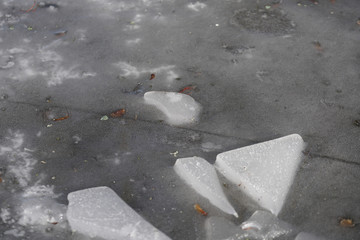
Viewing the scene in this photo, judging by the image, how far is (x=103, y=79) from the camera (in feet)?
10.0

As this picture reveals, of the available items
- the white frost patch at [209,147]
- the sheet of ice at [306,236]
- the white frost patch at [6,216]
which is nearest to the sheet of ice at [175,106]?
the white frost patch at [209,147]

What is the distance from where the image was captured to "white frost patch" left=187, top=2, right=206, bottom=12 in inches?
146

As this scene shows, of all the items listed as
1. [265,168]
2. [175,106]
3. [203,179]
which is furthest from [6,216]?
[265,168]

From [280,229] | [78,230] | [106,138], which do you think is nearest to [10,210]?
[78,230]

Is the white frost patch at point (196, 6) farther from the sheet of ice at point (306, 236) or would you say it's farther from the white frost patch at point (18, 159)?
the sheet of ice at point (306, 236)

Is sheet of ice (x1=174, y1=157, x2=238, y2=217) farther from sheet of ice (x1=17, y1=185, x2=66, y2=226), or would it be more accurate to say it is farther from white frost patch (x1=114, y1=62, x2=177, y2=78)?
white frost patch (x1=114, y1=62, x2=177, y2=78)

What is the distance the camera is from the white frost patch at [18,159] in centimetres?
245

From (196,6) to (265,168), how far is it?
6.27 feet

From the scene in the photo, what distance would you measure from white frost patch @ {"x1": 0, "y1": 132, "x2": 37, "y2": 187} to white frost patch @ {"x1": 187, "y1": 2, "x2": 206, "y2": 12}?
1864 mm

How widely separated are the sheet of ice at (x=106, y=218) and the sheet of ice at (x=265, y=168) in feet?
1.78

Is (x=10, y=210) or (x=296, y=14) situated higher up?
(x=296, y=14)

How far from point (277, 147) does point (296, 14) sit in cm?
164

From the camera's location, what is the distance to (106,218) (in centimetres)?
216

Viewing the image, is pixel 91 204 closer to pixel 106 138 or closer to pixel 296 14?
pixel 106 138
